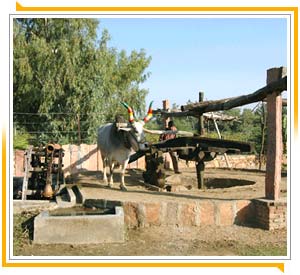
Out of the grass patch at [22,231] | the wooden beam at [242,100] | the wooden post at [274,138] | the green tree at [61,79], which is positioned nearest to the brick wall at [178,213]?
the wooden post at [274,138]

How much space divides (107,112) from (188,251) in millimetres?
16495

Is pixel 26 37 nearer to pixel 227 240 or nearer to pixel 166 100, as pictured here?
pixel 166 100

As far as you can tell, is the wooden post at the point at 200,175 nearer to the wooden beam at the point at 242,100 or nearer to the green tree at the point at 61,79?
the wooden beam at the point at 242,100

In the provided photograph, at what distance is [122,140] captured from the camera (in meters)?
9.98

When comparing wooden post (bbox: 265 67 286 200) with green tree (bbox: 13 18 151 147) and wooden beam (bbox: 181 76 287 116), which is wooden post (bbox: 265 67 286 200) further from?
green tree (bbox: 13 18 151 147)

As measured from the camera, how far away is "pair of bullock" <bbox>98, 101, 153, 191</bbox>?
9438mm

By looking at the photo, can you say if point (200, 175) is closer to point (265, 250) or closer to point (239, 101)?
point (239, 101)

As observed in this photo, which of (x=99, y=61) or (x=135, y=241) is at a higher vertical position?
(x=99, y=61)

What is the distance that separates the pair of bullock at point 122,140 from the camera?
944 cm

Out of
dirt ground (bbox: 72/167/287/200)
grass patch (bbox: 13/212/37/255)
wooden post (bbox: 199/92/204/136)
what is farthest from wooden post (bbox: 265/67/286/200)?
grass patch (bbox: 13/212/37/255)

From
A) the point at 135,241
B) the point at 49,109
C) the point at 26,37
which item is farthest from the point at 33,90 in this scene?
the point at 135,241

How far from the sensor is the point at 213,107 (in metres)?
9.91

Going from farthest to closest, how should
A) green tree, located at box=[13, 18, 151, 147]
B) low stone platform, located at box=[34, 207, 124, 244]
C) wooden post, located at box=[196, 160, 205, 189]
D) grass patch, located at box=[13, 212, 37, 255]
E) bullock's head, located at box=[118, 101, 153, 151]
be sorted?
green tree, located at box=[13, 18, 151, 147] < wooden post, located at box=[196, 160, 205, 189] < bullock's head, located at box=[118, 101, 153, 151] < low stone platform, located at box=[34, 207, 124, 244] < grass patch, located at box=[13, 212, 37, 255]

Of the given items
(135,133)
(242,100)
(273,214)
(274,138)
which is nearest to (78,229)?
(135,133)
